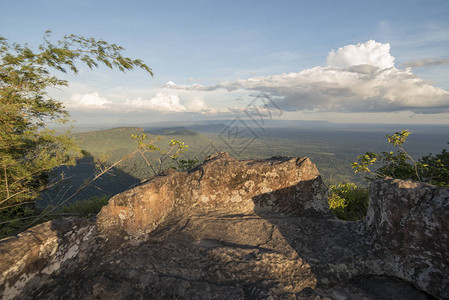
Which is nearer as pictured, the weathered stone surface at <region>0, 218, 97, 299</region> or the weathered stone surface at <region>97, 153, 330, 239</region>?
the weathered stone surface at <region>0, 218, 97, 299</region>

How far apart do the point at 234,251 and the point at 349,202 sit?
12852mm

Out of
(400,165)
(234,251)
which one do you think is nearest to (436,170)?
(400,165)

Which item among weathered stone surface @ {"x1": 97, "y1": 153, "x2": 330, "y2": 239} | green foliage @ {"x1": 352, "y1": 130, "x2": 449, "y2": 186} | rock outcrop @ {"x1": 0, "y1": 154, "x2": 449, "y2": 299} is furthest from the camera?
green foliage @ {"x1": 352, "y1": 130, "x2": 449, "y2": 186}

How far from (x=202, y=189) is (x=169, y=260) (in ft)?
8.25

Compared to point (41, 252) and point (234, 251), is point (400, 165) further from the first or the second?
point (41, 252)

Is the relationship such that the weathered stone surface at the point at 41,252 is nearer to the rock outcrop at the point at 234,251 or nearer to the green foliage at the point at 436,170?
the rock outcrop at the point at 234,251

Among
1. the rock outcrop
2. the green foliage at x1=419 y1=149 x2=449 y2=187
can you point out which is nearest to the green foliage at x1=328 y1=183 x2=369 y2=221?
the green foliage at x1=419 y1=149 x2=449 y2=187

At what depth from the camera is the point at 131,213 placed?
5832 millimetres

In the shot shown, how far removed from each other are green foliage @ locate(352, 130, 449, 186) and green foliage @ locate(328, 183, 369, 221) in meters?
2.11

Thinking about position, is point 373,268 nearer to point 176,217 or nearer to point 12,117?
point 176,217

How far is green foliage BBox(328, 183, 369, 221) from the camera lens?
13.1m

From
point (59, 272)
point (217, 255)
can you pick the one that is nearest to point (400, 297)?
point (217, 255)

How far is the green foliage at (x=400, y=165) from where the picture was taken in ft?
27.3

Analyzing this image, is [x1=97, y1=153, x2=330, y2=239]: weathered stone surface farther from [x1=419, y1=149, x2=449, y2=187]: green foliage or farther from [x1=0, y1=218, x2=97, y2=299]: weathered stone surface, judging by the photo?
[x1=419, y1=149, x2=449, y2=187]: green foliage
